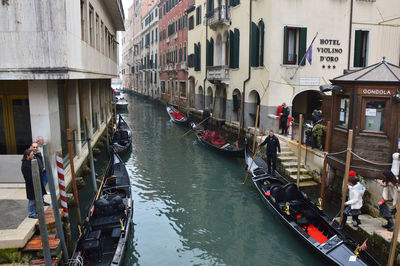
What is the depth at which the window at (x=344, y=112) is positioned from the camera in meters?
9.09

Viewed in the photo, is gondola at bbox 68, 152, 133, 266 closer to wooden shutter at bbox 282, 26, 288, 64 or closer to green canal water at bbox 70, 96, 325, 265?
green canal water at bbox 70, 96, 325, 265

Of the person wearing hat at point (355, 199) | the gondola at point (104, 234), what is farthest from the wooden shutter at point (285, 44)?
the gondola at point (104, 234)

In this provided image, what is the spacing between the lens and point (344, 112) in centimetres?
926

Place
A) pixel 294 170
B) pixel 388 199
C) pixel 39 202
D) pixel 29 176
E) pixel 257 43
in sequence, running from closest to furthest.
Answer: pixel 39 202, pixel 29 176, pixel 388 199, pixel 294 170, pixel 257 43

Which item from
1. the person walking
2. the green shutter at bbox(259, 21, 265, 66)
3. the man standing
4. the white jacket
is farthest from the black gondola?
the green shutter at bbox(259, 21, 265, 66)

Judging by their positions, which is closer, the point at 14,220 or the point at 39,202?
the point at 39,202

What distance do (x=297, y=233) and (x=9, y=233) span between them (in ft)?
18.3

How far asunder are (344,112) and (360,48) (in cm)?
799

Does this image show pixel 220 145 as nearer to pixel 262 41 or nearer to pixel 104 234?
pixel 262 41

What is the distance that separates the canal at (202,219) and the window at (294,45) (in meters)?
4.96

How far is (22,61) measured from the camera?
23.5ft

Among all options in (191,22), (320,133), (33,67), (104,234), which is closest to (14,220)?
(104,234)

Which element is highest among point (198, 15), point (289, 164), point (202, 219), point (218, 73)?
point (198, 15)

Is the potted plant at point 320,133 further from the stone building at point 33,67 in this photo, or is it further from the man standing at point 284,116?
the stone building at point 33,67
